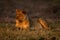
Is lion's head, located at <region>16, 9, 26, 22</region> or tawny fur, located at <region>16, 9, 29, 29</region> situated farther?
lion's head, located at <region>16, 9, 26, 22</region>

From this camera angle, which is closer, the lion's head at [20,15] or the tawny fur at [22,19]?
the tawny fur at [22,19]

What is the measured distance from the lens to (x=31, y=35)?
8.72m

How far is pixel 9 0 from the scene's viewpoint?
17.2 meters

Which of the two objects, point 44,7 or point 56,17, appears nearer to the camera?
point 56,17

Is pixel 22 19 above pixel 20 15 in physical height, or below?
below

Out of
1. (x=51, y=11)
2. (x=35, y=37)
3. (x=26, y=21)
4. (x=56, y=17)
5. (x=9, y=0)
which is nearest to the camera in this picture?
(x=35, y=37)

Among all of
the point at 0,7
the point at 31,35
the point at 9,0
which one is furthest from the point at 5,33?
the point at 9,0

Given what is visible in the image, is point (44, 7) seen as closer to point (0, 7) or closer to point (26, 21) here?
point (0, 7)

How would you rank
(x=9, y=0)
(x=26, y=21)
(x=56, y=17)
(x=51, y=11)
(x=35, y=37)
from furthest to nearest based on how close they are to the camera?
(x=9, y=0) < (x=51, y=11) < (x=56, y=17) < (x=26, y=21) < (x=35, y=37)

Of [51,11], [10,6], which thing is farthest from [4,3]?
[51,11]

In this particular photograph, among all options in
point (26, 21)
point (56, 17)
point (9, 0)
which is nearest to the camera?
point (26, 21)

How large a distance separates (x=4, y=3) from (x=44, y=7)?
235 centimetres

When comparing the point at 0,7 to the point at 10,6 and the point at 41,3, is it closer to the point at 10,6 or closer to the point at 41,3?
the point at 10,6

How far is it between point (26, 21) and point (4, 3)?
6.34 meters
